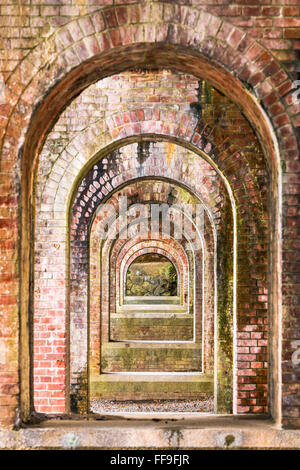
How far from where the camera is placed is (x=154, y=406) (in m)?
13.3

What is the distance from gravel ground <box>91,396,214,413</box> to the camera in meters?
12.7

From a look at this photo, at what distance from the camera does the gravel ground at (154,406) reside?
41.7 feet

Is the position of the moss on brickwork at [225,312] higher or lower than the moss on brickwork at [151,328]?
higher

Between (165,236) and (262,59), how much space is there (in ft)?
55.1

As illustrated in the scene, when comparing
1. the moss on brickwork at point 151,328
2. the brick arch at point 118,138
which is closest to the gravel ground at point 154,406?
the moss on brickwork at point 151,328

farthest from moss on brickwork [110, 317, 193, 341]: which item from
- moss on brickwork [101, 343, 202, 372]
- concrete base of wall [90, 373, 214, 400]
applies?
concrete base of wall [90, 373, 214, 400]

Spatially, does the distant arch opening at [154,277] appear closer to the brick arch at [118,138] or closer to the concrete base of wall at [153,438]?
the brick arch at [118,138]

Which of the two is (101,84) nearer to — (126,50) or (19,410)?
(126,50)

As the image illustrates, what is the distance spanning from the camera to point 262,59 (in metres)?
4.05

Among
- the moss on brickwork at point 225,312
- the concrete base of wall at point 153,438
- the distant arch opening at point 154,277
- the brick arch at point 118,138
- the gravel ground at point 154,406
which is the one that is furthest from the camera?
the distant arch opening at point 154,277

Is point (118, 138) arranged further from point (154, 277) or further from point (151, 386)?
point (154, 277)

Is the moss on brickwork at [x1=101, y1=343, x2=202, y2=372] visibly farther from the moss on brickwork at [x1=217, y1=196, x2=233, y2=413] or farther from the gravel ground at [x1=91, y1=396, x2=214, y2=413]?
the moss on brickwork at [x1=217, y1=196, x2=233, y2=413]

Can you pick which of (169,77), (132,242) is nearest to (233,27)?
(169,77)

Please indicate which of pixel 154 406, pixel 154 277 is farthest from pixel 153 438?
pixel 154 277
